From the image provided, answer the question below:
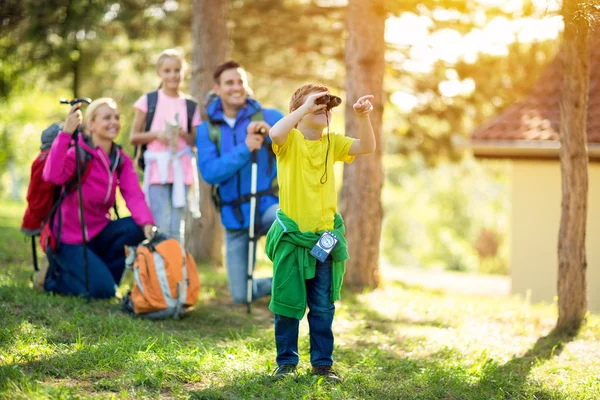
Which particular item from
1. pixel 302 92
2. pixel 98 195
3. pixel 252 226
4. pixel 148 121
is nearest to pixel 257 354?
pixel 252 226

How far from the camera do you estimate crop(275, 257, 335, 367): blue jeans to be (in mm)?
4469

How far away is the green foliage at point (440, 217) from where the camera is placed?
4178 cm

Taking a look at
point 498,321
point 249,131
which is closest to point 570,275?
point 498,321

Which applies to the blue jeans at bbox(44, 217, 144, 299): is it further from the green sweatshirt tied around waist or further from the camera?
the camera

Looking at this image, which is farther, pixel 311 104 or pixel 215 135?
pixel 215 135

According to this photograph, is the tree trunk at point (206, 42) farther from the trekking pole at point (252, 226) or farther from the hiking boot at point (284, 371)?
the hiking boot at point (284, 371)

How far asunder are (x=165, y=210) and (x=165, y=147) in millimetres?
574

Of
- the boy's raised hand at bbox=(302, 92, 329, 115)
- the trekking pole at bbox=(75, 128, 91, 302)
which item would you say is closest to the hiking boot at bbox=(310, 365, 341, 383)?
the boy's raised hand at bbox=(302, 92, 329, 115)

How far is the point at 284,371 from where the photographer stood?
14.8 ft

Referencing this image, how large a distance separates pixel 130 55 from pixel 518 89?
7.20 metres

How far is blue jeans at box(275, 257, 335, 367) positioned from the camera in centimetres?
16

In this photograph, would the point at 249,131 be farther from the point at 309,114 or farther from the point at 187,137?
the point at 309,114

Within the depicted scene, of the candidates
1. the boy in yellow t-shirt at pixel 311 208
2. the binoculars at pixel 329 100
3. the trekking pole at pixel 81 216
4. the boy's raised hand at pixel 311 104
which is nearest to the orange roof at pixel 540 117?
the trekking pole at pixel 81 216

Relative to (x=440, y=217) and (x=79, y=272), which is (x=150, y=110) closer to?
(x=79, y=272)
